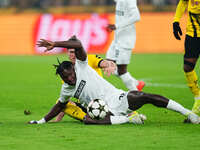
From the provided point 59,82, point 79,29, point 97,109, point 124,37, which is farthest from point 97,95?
point 79,29

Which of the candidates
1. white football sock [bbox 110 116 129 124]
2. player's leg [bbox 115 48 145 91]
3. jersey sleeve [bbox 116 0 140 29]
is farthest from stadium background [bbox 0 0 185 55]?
white football sock [bbox 110 116 129 124]

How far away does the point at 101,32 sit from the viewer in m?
25.4

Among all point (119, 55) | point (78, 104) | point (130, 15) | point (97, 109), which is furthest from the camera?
point (119, 55)

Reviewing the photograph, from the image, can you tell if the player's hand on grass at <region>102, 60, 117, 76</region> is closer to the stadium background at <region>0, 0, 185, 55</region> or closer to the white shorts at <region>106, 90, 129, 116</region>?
the white shorts at <region>106, 90, 129, 116</region>

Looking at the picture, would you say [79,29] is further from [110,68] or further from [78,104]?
[110,68]

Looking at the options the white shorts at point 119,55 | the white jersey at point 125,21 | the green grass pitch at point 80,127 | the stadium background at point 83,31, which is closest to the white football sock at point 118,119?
the green grass pitch at point 80,127

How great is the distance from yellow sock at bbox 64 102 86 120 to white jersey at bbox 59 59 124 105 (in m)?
0.21

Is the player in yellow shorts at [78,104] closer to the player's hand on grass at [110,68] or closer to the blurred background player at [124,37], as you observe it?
the player's hand on grass at [110,68]

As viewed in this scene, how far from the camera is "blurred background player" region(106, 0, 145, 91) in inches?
463

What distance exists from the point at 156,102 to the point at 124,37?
458 cm

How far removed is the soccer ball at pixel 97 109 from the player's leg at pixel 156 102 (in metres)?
0.37

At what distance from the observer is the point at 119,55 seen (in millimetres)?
12109

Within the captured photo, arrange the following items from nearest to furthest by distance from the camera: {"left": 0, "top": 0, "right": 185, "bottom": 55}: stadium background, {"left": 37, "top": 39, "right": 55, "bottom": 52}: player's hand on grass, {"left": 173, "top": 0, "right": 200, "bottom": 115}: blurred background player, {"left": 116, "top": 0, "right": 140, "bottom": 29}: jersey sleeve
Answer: {"left": 37, "top": 39, "right": 55, "bottom": 52}: player's hand on grass, {"left": 173, "top": 0, "right": 200, "bottom": 115}: blurred background player, {"left": 116, "top": 0, "right": 140, "bottom": 29}: jersey sleeve, {"left": 0, "top": 0, "right": 185, "bottom": 55}: stadium background

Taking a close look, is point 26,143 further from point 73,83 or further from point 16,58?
point 16,58
